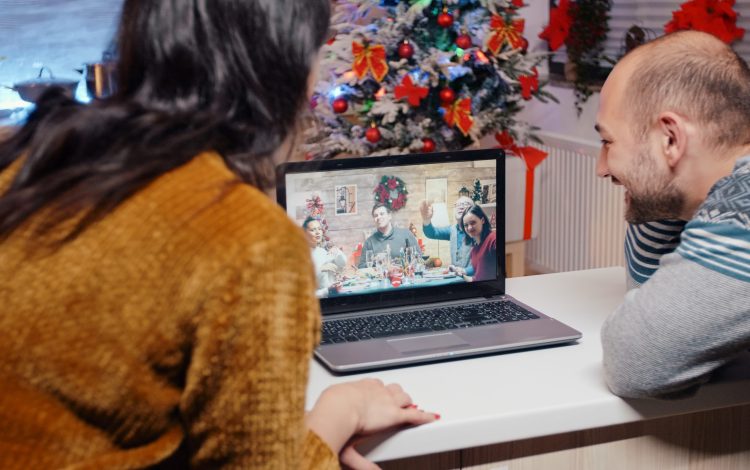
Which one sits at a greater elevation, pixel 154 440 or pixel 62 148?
pixel 62 148

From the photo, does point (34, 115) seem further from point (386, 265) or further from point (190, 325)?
point (386, 265)

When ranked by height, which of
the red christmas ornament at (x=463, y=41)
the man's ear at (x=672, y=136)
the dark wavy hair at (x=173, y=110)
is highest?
the red christmas ornament at (x=463, y=41)

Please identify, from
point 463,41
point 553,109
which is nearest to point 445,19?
point 463,41

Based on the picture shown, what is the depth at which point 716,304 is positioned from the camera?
114 cm

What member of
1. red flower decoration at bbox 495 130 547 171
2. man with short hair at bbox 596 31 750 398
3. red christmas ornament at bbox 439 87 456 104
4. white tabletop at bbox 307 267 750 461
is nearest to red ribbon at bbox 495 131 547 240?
red flower decoration at bbox 495 130 547 171

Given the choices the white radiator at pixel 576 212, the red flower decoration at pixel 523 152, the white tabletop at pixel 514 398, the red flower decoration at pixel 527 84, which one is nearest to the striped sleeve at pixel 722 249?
the white tabletop at pixel 514 398

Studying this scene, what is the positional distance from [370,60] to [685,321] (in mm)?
2248

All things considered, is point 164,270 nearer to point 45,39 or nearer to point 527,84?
point 527,84

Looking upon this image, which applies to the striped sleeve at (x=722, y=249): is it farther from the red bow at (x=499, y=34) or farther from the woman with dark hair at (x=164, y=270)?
the red bow at (x=499, y=34)

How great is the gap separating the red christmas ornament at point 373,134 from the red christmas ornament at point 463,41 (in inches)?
16.7

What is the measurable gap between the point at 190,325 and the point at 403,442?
0.49 metres

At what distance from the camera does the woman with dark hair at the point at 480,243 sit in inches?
63.0

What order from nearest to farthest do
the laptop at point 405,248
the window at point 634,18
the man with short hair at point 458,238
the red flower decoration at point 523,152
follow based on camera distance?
the laptop at point 405,248, the man with short hair at point 458,238, the red flower decoration at point 523,152, the window at point 634,18

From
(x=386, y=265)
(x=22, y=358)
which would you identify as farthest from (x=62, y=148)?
(x=386, y=265)
